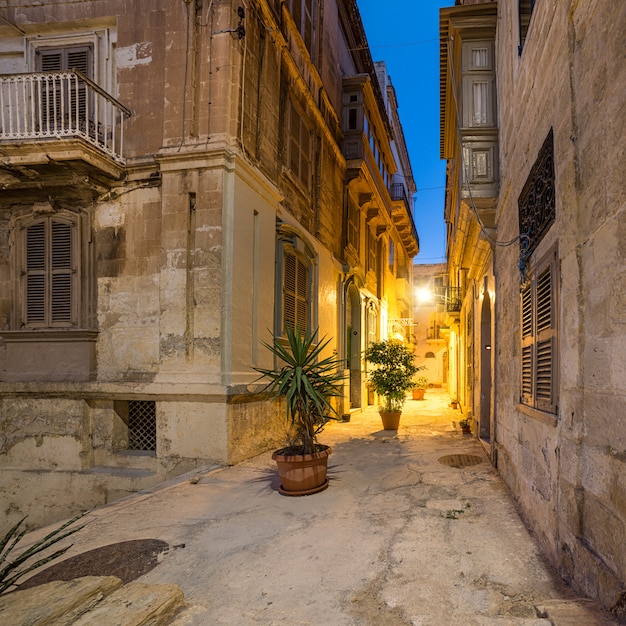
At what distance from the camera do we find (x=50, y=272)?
348 inches

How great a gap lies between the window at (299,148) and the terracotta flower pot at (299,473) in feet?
21.8

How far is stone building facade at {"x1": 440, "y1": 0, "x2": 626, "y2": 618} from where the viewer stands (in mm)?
2734

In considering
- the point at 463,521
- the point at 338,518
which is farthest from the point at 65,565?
the point at 463,521

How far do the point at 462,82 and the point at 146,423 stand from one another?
24.0 ft

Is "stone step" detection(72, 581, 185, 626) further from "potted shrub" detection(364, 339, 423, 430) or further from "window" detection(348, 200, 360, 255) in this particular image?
"window" detection(348, 200, 360, 255)

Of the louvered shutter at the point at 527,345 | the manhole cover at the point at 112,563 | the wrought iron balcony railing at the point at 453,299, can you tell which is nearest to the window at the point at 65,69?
the manhole cover at the point at 112,563

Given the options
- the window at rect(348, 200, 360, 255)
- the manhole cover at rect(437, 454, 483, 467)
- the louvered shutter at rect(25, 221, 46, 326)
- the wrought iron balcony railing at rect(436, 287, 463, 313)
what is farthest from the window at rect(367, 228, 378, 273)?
the louvered shutter at rect(25, 221, 46, 326)

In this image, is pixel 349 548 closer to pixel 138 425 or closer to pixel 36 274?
pixel 138 425

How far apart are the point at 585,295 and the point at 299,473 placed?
3989 millimetres

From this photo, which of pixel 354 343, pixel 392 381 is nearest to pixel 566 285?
pixel 392 381

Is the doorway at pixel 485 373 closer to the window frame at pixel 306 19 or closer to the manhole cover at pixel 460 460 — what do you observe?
the manhole cover at pixel 460 460

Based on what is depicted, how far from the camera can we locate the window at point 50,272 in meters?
8.77

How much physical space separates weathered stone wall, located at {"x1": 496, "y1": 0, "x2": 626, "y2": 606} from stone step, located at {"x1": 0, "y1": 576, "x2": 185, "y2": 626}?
2441 millimetres

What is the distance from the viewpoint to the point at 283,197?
10219 millimetres
